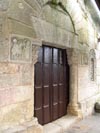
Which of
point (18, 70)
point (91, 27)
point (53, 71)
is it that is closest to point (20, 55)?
point (18, 70)

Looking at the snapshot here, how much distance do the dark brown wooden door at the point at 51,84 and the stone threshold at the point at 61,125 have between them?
0.11m

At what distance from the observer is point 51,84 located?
436cm

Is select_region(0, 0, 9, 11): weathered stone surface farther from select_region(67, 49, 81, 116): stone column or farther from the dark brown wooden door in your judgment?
select_region(67, 49, 81, 116): stone column

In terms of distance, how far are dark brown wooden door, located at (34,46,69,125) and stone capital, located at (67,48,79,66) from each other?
3.6 inches

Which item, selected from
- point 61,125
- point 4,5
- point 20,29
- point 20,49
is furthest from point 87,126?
point 4,5

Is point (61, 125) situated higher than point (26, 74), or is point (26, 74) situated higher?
point (26, 74)

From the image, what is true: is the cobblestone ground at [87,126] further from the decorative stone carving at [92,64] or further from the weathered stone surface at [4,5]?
the weathered stone surface at [4,5]

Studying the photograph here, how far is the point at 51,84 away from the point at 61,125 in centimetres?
77

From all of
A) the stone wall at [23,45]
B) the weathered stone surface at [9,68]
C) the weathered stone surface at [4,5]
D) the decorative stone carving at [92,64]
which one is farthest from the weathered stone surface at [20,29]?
the decorative stone carving at [92,64]

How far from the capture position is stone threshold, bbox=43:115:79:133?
382cm

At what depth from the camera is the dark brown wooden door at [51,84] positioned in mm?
3928

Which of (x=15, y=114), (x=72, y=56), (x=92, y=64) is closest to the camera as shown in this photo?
(x=15, y=114)

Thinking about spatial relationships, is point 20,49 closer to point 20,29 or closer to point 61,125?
point 20,29

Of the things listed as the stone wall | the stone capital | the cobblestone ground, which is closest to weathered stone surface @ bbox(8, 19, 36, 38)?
the stone wall
